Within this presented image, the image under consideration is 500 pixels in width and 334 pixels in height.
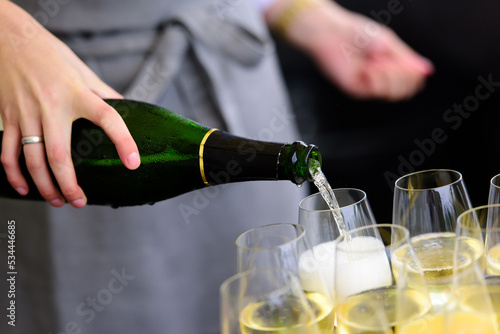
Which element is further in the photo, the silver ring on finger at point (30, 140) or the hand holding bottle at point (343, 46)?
the hand holding bottle at point (343, 46)

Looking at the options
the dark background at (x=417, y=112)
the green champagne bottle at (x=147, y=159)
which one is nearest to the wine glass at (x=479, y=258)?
the green champagne bottle at (x=147, y=159)

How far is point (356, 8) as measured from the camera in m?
2.38

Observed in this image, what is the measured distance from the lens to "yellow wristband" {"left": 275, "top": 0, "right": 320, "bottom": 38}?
156 centimetres

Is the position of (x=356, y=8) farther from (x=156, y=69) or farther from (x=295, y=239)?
(x=295, y=239)

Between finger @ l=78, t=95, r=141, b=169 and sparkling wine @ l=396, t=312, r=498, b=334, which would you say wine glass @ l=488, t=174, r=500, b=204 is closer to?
sparkling wine @ l=396, t=312, r=498, b=334

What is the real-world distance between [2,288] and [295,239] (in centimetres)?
122

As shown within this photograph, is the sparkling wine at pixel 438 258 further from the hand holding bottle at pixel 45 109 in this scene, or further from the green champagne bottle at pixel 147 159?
the hand holding bottle at pixel 45 109

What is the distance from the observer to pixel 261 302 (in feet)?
1.81

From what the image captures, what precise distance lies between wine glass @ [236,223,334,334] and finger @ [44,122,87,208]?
13.1 inches

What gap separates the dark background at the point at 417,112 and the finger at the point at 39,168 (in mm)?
1572

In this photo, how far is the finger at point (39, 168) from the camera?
2.91 ft

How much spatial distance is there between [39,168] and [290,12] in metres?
0.90

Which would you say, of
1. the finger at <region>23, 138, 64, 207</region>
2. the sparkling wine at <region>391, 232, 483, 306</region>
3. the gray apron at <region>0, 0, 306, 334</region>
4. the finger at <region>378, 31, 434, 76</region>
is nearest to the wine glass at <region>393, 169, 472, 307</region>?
the sparkling wine at <region>391, 232, 483, 306</region>

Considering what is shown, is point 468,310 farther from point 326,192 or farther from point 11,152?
point 11,152
